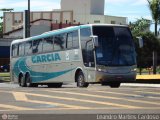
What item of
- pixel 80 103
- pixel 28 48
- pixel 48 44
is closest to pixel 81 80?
pixel 48 44

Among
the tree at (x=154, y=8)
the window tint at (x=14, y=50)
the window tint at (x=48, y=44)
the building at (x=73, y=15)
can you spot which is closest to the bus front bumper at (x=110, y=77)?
the window tint at (x=48, y=44)

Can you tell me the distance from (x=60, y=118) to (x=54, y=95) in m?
5.80

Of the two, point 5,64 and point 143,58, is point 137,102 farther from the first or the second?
point 5,64

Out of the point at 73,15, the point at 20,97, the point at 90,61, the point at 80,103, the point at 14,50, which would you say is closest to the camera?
the point at 80,103

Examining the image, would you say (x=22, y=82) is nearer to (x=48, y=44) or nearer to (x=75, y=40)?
(x=48, y=44)

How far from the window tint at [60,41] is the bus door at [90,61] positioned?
107 inches

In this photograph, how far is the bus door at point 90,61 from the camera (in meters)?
26.5

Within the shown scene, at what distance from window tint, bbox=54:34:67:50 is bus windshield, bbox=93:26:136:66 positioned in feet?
10.1

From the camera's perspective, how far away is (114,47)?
2662 centimetres

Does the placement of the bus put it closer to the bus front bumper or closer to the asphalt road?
the bus front bumper

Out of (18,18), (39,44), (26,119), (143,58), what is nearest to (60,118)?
(26,119)

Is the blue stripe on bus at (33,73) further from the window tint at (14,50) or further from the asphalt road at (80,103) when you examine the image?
the asphalt road at (80,103)

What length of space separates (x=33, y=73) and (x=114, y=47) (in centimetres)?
967

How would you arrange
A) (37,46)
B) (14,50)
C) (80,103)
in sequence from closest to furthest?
(80,103) < (37,46) < (14,50)
